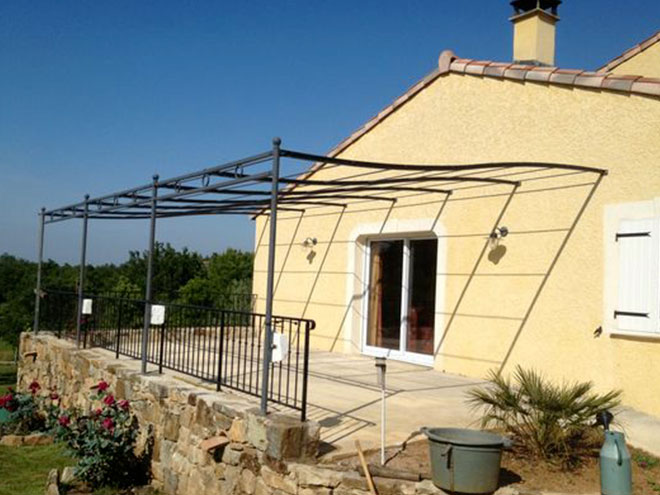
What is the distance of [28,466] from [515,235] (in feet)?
23.4

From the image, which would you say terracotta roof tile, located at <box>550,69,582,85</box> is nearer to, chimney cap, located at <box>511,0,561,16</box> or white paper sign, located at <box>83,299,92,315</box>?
chimney cap, located at <box>511,0,561,16</box>

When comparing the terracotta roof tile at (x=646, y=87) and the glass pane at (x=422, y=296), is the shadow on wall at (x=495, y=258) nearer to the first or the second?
the glass pane at (x=422, y=296)

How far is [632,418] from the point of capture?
253 inches

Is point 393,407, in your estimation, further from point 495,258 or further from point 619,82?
point 619,82

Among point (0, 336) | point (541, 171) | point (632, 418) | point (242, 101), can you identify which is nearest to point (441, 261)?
point (541, 171)

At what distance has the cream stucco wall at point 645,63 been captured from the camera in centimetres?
1059

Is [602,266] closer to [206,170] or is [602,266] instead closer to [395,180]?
[395,180]

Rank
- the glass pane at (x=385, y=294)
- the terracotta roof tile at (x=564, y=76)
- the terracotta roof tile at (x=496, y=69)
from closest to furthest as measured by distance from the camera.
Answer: the terracotta roof tile at (x=564, y=76) → the terracotta roof tile at (x=496, y=69) → the glass pane at (x=385, y=294)

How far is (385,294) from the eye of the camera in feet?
35.4

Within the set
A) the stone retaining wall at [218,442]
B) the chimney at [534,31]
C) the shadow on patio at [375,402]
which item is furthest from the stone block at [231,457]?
the chimney at [534,31]

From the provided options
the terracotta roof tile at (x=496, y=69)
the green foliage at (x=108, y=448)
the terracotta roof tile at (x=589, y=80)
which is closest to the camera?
the green foliage at (x=108, y=448)

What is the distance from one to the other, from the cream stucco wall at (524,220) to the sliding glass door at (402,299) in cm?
29

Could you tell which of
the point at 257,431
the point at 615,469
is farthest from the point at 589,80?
the point at 257,431

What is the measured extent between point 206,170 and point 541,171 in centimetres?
435
